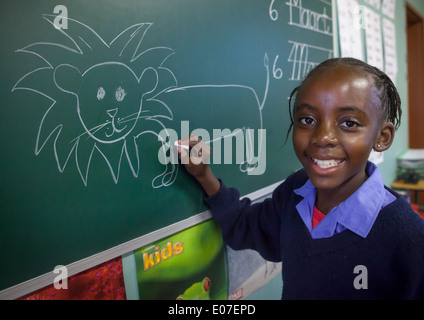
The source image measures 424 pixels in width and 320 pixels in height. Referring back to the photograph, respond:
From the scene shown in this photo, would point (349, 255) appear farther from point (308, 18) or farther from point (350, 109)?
point (308, 18)

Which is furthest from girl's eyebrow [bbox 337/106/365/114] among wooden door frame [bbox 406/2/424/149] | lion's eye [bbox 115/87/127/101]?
wooden door frame [bbox 406/2/424/149]

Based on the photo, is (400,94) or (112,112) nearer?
(112,112)

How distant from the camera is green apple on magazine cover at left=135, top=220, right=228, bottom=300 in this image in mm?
813

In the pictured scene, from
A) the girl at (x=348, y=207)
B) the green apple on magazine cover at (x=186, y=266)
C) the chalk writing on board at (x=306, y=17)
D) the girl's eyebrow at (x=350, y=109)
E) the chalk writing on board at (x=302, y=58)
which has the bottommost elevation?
the green apple on magazine cover at (x=186, y=266)

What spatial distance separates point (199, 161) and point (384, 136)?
0.47 m

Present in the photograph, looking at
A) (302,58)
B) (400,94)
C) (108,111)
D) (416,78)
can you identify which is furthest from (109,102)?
(416,78)

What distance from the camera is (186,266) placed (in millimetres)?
906

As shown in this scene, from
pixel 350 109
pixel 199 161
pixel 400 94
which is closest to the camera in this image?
pixel 350 109

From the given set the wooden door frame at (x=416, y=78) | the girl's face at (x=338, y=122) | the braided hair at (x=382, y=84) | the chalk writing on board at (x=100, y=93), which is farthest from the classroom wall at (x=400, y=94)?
the chalk writing on board at (x=100, y=93)

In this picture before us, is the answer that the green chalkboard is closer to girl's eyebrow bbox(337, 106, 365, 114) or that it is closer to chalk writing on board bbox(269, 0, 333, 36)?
chalk writing on board bbox(269, 0, 333, 36)

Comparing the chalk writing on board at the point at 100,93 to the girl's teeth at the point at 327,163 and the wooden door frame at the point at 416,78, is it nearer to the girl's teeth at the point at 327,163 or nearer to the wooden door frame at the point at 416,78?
the girl's teeth at the point at 327,163

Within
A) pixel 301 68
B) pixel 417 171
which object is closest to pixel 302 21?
pixel 301 68

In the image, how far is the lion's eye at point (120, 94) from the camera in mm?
683
